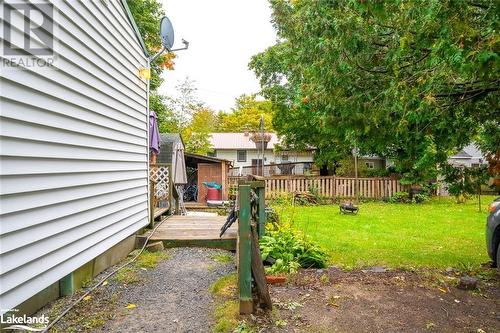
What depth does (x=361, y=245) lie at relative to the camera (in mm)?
6336

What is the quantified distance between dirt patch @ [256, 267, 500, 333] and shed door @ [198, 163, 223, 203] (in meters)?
11.5

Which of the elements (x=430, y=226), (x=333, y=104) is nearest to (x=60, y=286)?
(x=333, y=104)

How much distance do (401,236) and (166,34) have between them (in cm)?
626

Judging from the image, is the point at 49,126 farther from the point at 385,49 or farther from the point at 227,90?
the point at 227,90

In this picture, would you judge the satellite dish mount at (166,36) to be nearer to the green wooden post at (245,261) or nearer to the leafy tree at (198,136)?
the green wooden post at (245,261)

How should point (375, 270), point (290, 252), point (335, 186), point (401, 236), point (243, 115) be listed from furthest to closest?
1. point (243, 115)
2. point (335, 186)
3. point (401, 236)
4. point (290, 252)
5. point (375, 270)

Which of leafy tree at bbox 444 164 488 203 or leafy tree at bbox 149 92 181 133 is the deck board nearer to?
leafy tree at bbox 444 164 488 203

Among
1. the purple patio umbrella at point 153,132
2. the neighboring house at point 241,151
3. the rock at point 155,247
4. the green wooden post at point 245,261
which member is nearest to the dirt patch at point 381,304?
the green wooden post at point 245,261

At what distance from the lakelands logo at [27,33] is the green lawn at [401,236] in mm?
4075

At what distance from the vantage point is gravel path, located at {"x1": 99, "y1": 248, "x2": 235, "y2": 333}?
8.98 ft

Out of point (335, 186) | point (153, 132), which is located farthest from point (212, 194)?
point (153, 132)

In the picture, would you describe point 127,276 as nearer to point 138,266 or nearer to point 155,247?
point 138,266

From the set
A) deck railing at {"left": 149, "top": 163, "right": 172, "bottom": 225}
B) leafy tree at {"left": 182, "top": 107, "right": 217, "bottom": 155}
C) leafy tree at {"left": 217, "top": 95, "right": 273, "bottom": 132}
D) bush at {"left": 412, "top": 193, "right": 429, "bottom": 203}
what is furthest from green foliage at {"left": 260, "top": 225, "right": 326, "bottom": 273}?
leafy tree at {"left": 217, "top": 95, "right": 273, "bottom": 132}

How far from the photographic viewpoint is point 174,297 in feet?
Result: 11.0
